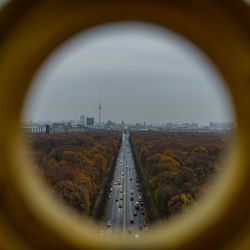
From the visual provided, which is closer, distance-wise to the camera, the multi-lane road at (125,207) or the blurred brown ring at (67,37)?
the blurred brown ring at (67,37)

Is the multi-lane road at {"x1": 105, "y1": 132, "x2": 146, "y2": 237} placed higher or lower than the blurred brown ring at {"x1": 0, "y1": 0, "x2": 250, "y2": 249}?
lower

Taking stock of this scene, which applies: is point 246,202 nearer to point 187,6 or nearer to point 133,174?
point 187,6

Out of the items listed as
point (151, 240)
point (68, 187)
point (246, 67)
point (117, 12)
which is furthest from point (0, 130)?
point (68, 187)

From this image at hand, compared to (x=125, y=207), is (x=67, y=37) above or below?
above

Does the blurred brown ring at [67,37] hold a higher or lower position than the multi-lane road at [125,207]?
higher

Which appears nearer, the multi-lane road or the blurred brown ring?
the blurred brown ring

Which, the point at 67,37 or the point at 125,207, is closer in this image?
the point at 67,37
